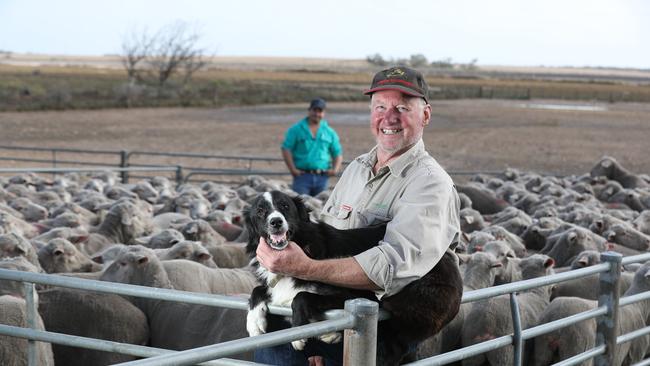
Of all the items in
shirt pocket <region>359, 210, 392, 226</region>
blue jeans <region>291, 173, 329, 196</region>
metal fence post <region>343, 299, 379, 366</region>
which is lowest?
blue jeans <region>291, 173, 329, 196</region>

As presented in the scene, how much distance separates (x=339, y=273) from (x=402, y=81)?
860 mm

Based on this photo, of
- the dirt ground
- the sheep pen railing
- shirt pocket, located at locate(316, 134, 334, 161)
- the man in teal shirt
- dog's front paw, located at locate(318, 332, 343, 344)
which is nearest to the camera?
the sheep pen railing

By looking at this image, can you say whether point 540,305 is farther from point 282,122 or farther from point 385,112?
point 282,122

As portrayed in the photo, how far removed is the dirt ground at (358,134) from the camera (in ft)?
86.7

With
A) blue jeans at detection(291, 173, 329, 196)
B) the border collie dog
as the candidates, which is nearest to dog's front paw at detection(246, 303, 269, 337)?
the border collie dog

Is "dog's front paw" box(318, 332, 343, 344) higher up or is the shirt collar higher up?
the shirt collar

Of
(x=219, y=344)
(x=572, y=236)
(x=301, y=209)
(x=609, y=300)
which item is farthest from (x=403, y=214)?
(x=572, y=236)

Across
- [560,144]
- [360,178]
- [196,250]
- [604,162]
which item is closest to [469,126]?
[560,144]

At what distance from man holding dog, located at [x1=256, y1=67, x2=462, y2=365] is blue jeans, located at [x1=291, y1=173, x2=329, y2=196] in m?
8.87

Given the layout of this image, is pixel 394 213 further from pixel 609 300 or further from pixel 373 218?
pixel 609 300

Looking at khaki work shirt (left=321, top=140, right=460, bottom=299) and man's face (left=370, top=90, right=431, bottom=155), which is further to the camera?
man's face (left=370, top=90, right=431, bottom=155)

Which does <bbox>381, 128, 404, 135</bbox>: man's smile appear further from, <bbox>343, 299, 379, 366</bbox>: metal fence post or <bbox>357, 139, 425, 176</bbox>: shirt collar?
<bbox>343, 299, 379, 366</bbox>: metal fence post

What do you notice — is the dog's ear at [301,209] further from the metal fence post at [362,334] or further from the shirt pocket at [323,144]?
the shirt pocket at [323,144]

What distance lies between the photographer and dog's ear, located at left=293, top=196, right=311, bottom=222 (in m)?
3.22
